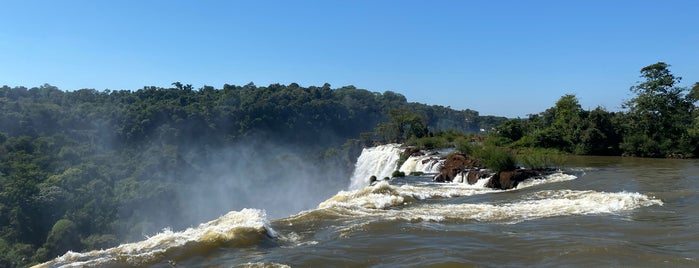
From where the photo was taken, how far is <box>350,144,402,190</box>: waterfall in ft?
101

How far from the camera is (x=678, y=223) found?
9.00 m

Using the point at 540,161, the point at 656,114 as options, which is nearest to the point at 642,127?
the point at 656,114

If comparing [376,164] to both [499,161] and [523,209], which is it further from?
[523,209]

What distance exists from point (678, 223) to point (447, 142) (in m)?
25.4

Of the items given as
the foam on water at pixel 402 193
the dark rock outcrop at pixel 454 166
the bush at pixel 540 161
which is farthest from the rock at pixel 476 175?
the bush at pixel 540 161

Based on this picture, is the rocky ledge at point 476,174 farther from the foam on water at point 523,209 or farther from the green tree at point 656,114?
the green tree at point 656,114

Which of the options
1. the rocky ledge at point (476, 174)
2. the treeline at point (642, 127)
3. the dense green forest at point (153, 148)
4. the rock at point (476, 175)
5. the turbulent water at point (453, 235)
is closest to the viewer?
the turbulent water at point (453, 235)

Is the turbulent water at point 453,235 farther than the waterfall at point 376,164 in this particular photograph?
No

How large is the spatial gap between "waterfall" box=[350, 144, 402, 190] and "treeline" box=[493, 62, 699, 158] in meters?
9.38

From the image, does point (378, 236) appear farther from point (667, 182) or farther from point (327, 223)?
point (667, 182)

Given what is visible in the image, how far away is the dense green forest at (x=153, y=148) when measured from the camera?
3709 centimetres

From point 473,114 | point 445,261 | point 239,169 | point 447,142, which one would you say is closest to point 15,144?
point 239,169

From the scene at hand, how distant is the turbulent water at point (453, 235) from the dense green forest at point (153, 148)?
13.8 meters

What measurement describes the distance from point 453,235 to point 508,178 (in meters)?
8.45
